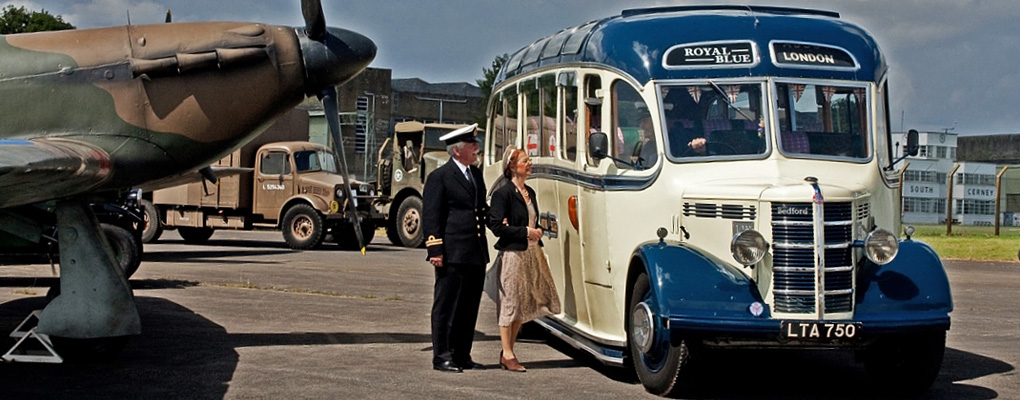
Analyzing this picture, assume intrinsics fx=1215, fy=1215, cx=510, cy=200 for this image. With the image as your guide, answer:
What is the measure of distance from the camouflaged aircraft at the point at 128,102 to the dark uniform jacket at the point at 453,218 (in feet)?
4.22

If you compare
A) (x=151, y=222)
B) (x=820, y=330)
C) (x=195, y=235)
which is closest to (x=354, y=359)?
(x=820, y=330)

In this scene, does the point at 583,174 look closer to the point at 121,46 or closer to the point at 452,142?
the point at 452,142

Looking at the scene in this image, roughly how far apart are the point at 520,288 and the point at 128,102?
3359 millimetres

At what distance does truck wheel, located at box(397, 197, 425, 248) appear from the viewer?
26.1 m

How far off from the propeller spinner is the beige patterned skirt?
196 cm

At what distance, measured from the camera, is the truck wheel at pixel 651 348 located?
25.8 feet

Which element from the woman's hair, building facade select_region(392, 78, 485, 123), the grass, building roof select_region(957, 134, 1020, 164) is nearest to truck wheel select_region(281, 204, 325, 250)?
the grass

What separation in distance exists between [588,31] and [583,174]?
1.20 metres

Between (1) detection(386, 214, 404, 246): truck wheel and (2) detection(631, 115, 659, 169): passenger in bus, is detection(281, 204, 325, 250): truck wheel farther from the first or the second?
(2) detection(631, 115, 659, 169): passenger in bus

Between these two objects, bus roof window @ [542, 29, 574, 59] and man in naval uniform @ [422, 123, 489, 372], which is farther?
bus roof window @ [542, 29, 574, 59]

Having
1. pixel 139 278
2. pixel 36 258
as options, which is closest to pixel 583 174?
pixel 36 258

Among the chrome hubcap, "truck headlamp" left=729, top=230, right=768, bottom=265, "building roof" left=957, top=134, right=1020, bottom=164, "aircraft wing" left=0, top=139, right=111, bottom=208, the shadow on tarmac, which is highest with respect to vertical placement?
"building roof" left=957, top=134, right=1020, bottom=164

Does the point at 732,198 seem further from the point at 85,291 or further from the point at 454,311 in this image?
the point at 85,291

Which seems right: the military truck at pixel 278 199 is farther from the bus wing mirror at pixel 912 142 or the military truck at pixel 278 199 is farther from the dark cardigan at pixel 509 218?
the bus wing mirror at pixel 912 142
